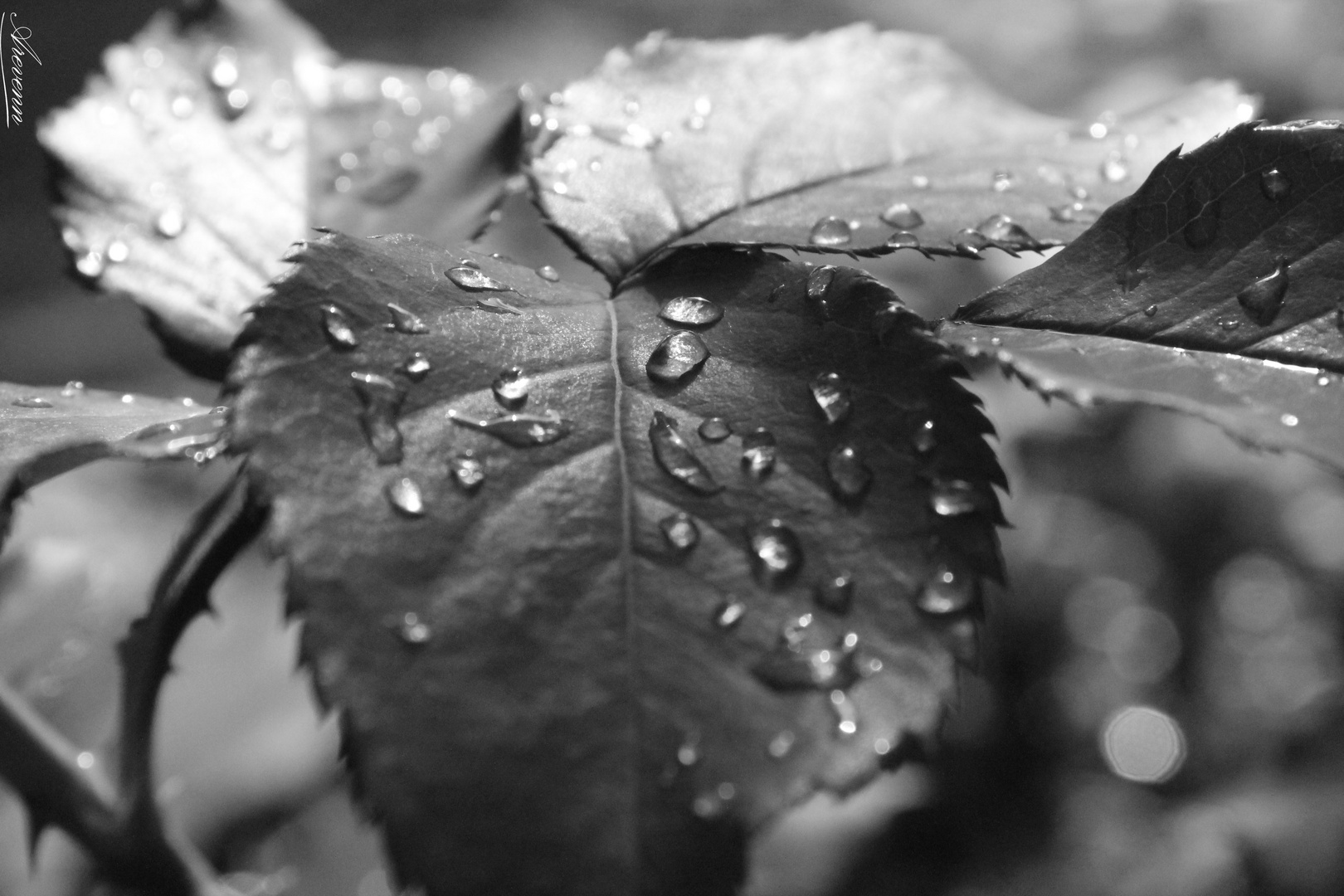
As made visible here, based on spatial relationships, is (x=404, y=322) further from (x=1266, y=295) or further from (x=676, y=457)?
(x=1266, y=295)

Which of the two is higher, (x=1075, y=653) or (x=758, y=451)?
(x=758, y=451)

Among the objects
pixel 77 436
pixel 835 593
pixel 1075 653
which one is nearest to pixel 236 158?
pixel 77 436

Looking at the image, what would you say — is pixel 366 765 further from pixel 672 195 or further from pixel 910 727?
pixel 672 195

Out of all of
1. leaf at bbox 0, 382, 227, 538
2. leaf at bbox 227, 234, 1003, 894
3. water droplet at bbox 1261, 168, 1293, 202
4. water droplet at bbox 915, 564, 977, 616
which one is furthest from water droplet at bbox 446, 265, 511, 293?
water droplet at bbox 1261, 168, 1293, 202

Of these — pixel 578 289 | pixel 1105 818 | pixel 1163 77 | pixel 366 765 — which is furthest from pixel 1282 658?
pixel 366 765

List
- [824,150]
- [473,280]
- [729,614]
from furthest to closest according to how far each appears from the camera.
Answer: [824,150]
[473,280]
[729,614]

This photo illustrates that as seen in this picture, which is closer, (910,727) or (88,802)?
(910,727)

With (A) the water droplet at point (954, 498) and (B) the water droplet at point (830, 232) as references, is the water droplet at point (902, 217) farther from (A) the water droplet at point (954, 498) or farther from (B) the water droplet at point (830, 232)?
(A) the water droplet at point (954, 498)
